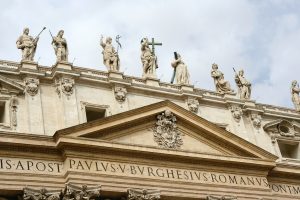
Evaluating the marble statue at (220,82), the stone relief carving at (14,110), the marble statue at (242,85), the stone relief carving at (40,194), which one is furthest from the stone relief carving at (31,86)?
the marble statue at (242,85)

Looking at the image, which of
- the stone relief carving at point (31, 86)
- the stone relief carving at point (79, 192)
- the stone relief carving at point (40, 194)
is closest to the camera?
the stone relief carving at point (40, 194)

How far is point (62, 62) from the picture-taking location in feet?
86.8

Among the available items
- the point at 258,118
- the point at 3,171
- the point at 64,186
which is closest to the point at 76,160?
the point at 64,186

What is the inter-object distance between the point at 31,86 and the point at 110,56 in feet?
15.0

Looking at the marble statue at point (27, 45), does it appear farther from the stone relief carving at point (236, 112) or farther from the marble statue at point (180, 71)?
the stone relief carving at point (236, 112)

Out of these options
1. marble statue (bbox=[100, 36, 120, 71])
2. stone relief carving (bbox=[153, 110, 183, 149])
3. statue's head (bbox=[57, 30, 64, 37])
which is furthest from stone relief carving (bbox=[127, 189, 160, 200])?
statue's head (bbox=[57, 30, 64, 37])

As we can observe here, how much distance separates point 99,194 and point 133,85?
648 centimetres

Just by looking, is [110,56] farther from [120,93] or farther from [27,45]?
[27,45]

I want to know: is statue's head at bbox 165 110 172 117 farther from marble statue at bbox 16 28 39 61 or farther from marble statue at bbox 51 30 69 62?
marble statue at bbox 16 28 39 61

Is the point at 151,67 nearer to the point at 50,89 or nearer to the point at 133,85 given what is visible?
the point at 133,85

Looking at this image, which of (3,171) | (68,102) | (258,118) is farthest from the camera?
(258,118)

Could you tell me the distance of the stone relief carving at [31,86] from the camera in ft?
83.4

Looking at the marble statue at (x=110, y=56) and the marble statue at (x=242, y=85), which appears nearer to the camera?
the marble statue at (x=110, y=56)

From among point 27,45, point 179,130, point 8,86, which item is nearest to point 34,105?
point 8,86
